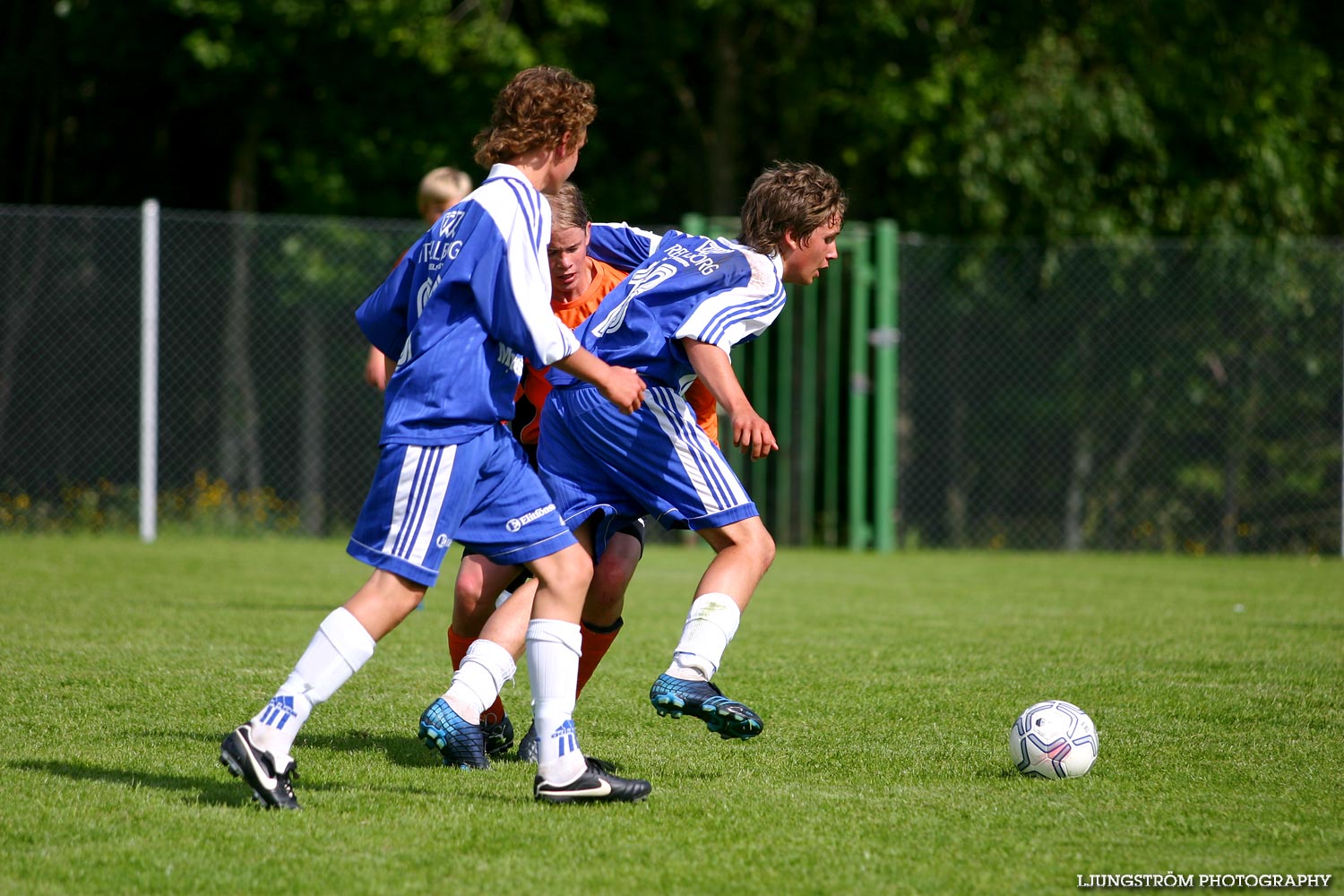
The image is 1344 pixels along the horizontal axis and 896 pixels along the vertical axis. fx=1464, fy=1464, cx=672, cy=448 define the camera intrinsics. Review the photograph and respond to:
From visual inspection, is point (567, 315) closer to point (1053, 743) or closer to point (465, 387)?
point (465, 387)

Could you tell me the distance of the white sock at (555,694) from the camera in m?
3.50

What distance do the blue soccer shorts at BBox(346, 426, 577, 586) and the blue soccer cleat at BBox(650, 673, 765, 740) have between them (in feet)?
1.71

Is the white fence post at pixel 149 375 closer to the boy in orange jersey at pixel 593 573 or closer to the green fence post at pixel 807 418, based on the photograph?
the green fence post at pixel 807 418

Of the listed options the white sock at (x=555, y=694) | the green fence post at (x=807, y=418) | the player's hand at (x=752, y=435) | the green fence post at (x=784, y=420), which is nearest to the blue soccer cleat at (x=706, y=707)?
the white sock at (x=555, y=694)

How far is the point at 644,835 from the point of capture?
3.23 meters

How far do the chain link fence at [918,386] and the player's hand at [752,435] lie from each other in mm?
9012

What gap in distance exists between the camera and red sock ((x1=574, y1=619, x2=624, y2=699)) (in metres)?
4.41

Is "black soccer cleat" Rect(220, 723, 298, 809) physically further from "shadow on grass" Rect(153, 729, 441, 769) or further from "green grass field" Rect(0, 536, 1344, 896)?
"shadow on grass" Rect(153, 729, 441, 769)

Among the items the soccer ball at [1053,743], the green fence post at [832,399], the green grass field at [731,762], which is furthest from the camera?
the green fence post at [832,399]

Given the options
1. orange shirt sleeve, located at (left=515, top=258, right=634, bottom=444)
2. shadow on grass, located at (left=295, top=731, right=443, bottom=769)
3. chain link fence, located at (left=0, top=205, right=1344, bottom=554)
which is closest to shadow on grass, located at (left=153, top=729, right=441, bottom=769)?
shadow on grass, located at (left=295, top=731, right=443, bottom=769)

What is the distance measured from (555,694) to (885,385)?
9.46m

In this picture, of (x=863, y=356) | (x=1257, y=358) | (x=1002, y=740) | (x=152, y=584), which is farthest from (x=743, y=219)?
(x=1257, y=358)

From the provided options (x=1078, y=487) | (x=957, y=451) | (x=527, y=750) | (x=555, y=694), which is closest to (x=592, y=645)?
(x=527, y=750)

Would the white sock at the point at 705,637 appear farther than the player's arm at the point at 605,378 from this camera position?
Yes
